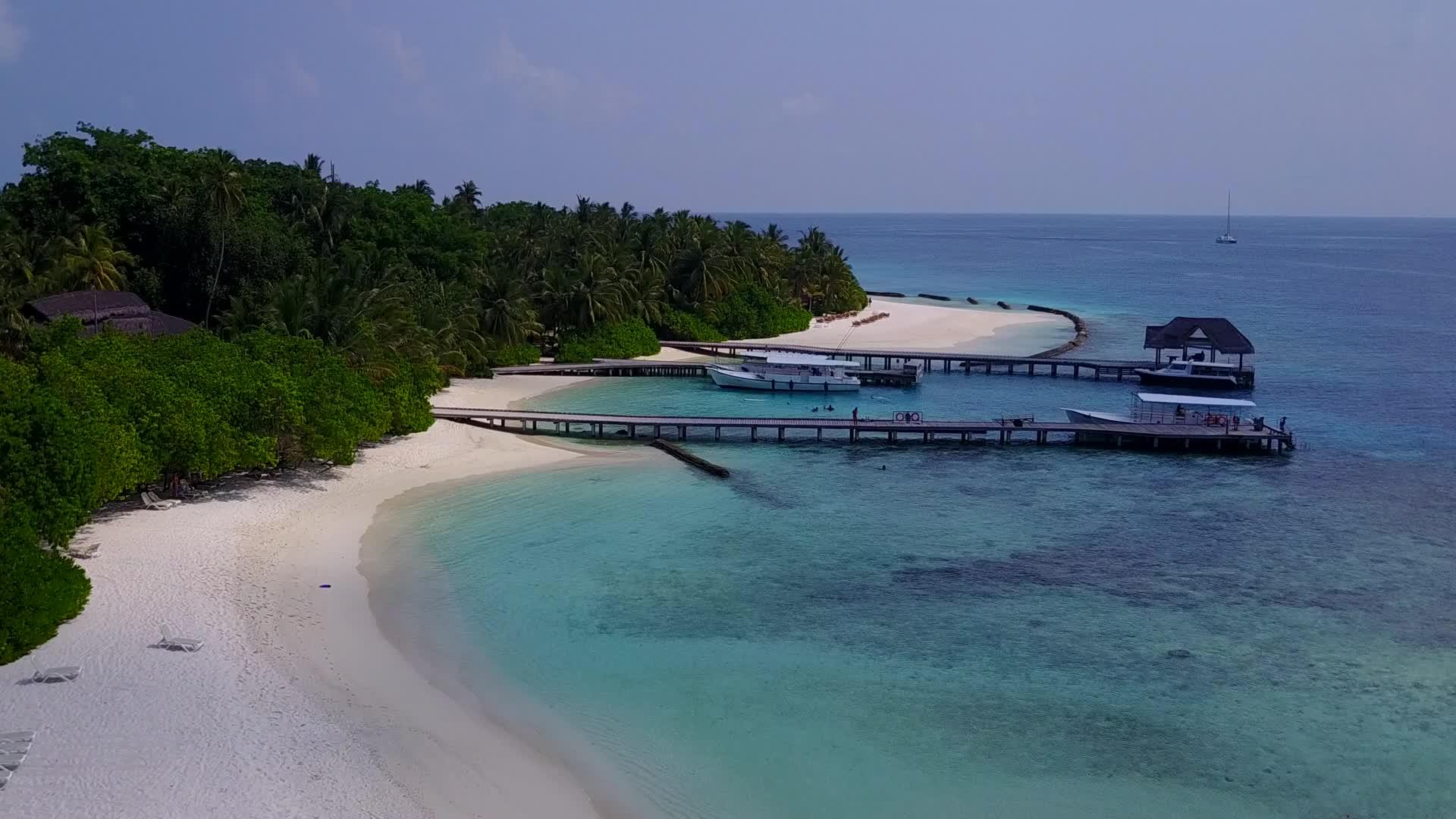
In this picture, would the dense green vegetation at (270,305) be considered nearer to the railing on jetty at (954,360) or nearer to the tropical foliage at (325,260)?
the tropical foliage at (325,260)

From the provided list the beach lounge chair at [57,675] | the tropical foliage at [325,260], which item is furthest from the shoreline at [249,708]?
the tropical foliage at [325,260]

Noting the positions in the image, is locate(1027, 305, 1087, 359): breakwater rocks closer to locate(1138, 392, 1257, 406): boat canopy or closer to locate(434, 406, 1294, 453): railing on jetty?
locate(1138, 392, 1257, 406): boat canopy

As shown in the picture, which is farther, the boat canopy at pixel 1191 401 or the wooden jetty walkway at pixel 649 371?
the wooden jetty walkway at pixel 649 371


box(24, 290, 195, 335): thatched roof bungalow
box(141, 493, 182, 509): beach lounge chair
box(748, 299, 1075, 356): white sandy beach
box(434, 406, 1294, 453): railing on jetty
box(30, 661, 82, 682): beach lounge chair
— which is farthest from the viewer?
box(748, 299, 1075, 356): white sandy beach

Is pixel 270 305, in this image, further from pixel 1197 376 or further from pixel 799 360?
pixel 1197 376

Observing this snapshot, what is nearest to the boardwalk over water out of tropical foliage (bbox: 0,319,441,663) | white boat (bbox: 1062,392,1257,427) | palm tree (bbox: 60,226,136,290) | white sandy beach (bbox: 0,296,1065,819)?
white boat (bbox: 1062,392,1257,427)

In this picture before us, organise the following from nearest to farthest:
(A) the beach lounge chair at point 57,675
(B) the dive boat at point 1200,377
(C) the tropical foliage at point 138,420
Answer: (A) the beach lounge chair at point 57,675 < (C) the tropical foliage at point 138,420 < (B) the dive boat at point 1200,377
